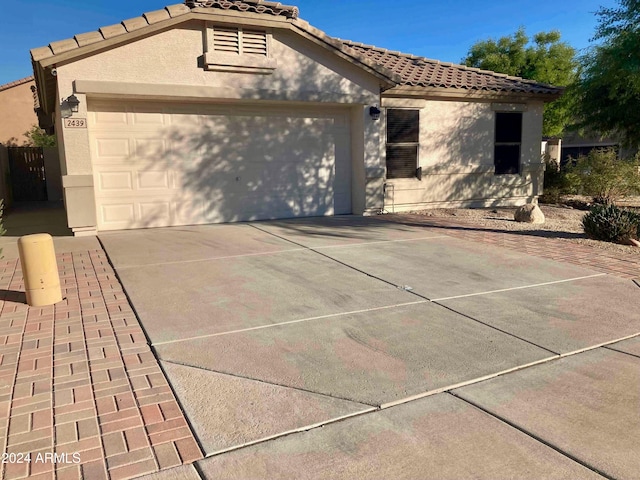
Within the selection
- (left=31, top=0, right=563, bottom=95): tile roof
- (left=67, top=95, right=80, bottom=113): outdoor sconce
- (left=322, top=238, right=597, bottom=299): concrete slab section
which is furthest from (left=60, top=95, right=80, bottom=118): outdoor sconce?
(left=322, top=238, right=597, bottom=299): concrete slab section

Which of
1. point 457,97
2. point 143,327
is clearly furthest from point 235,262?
point 457,97

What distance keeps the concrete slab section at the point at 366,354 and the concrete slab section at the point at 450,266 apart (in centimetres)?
124

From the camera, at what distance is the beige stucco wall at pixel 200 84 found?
989 centimetres

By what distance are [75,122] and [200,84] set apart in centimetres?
263

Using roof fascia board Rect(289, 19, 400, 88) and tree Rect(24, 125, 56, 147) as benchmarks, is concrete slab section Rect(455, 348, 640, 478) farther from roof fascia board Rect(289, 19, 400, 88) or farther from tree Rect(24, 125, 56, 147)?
Answer: tree Rect(24, 125, 56, 147)

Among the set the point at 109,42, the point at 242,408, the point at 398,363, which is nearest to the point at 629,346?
the point at 398,363

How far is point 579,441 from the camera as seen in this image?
292cm

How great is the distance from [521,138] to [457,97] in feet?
9.10

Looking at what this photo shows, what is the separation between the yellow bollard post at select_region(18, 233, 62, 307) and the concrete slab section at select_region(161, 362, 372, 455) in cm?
263

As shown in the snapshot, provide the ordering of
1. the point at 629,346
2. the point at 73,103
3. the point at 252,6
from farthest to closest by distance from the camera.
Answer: the point at 252,6
the point at 73,103
the point at 629,346

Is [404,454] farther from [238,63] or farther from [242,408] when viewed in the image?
[238,63]

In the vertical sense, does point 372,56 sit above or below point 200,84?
above

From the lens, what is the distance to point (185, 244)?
360 inches

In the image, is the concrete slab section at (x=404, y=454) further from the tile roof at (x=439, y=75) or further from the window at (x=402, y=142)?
the tile roof at (x=439, y=75)
